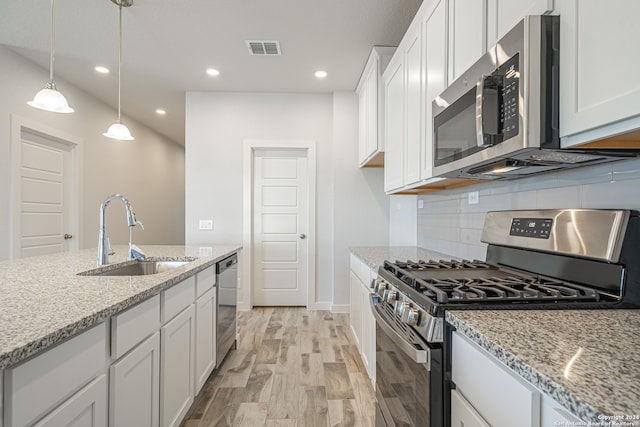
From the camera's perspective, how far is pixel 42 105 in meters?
2.02

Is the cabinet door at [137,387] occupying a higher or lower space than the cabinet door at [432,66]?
lower

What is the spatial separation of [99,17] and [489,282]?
325cm

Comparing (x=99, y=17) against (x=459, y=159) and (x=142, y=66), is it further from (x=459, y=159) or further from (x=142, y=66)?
(x=459, y=159)

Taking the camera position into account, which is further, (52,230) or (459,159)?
(52,230)

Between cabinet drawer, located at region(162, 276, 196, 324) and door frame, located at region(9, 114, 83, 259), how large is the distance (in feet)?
8.39

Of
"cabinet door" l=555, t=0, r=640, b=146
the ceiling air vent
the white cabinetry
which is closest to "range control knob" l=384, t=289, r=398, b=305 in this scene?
the white cabinetry

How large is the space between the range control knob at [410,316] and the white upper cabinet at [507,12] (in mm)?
985

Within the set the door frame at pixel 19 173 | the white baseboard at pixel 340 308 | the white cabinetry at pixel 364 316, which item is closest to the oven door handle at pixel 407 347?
the white cabinetry at pixel 364 316

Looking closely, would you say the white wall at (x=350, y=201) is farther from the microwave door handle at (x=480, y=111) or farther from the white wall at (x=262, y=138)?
the microwave door handle at (x=480, y=111)

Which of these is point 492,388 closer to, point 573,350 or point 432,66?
point 573,350

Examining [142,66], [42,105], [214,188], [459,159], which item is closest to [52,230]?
[214,188]

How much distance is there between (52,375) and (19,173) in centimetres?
341

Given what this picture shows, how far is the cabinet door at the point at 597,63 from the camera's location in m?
0.73

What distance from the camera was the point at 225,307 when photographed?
2551 mm
